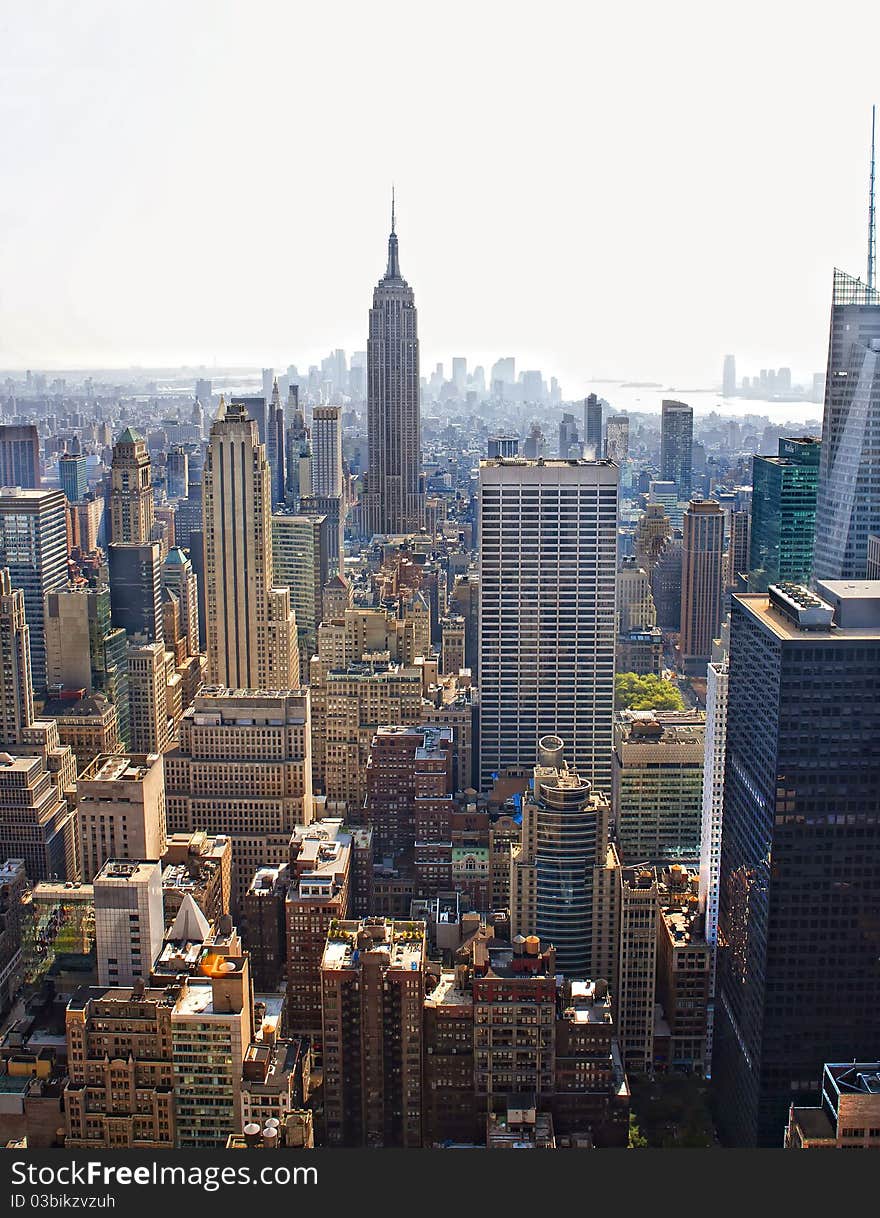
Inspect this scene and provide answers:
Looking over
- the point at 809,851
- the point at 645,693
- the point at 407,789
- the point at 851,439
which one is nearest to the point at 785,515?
the point at 851,439

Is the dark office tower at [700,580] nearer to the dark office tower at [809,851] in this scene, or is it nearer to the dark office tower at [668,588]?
the dark office tower at [668,588]

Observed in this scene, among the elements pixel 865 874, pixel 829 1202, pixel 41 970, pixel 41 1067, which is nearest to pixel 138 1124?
pixel 41 1067

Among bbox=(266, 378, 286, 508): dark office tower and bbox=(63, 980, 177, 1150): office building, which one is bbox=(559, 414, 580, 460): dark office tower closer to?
bbox=(266, 378, 286, 508): dark office tower

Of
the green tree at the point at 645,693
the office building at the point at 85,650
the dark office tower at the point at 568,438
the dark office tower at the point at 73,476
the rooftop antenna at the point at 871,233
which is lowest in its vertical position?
the green tree at the point at 645,693

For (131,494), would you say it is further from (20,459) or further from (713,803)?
(713,803)

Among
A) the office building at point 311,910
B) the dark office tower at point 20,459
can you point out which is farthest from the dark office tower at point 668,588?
the dark office tower at point 20,459

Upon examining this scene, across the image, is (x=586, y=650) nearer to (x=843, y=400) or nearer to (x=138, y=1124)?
(x=843, y=400)
